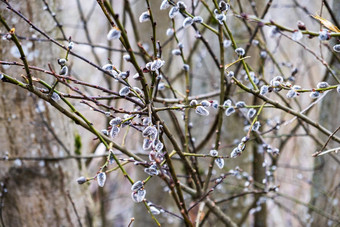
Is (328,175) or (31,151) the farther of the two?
(328,175)

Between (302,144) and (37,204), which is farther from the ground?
(37,204)

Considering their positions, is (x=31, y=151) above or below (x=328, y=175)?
above

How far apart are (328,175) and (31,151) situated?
1683 mm

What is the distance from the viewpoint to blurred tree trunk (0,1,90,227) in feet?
4.61

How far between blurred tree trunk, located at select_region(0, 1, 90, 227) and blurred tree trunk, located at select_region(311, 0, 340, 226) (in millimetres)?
1407

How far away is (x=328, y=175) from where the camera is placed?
201cm

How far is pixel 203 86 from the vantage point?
3102mm

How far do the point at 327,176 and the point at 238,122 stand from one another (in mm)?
676

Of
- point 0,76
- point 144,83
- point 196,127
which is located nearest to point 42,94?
point 0,76

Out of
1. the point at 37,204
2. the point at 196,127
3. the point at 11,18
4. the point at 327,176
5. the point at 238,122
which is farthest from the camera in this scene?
the point at 196,127

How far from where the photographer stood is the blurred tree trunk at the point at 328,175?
6.04 ft

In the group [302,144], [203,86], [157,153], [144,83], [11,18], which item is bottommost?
[302,144]

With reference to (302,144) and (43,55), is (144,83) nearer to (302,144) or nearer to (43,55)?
(43,55)

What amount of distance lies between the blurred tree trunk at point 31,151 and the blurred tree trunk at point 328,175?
1407 mm
